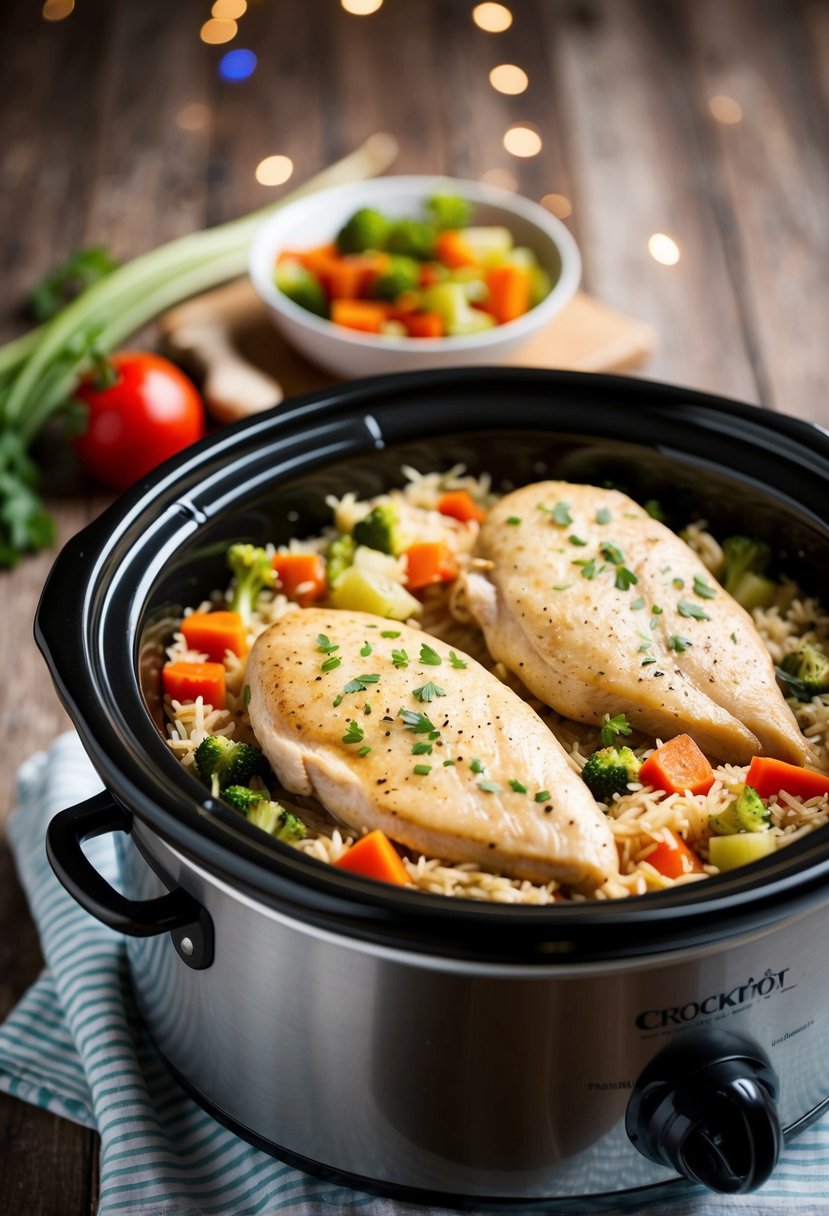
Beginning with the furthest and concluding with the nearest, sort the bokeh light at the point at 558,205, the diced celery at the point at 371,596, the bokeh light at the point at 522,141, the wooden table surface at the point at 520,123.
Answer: the bokeh light at the point at 522,141 → the bokeh light at the point at 558,205 → the wooden table surface at the point at 520,123 → the diced celery at the point at 371,596

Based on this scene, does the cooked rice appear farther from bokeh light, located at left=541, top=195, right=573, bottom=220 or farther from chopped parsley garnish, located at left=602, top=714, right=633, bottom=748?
bokeh light, located at left=541, top=195, right=573, bottom=220

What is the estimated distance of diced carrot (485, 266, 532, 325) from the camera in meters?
4.64

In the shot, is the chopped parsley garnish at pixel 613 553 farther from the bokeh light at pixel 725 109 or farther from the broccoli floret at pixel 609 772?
the bokeh light at pixel 725 109

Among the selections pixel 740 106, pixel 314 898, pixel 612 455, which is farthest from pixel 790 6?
pixel 314 898

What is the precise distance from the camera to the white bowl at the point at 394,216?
431cm

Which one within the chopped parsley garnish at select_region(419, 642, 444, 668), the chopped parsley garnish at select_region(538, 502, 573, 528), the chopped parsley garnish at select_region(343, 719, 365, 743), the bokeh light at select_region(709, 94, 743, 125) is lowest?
the chopped parsley garnish at select_region(343, 719, 365, 743)

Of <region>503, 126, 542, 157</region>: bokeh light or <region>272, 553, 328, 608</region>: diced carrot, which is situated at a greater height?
<region>503, 126, 542, 157</region>: bokeh light

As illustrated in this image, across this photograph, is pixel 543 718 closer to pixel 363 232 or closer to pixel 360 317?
pixel 360 317

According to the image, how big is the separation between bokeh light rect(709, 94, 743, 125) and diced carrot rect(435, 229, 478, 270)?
1977 mm

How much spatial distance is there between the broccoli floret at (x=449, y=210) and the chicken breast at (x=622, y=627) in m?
2.39

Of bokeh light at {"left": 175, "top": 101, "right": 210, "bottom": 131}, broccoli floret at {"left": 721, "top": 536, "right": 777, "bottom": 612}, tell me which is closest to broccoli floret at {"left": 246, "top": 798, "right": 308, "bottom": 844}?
broccoli floret at {"left": 721, "top": 536, "right": 777, "bottom": 612}

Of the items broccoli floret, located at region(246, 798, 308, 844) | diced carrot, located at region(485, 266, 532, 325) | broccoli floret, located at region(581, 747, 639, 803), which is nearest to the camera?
broccoli floret, located at region(246, 798, 308, 844)

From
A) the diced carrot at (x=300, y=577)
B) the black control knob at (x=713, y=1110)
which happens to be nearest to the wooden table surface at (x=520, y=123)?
the diced carrot at (x=300, y=577)

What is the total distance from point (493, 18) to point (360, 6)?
26.5 inches
